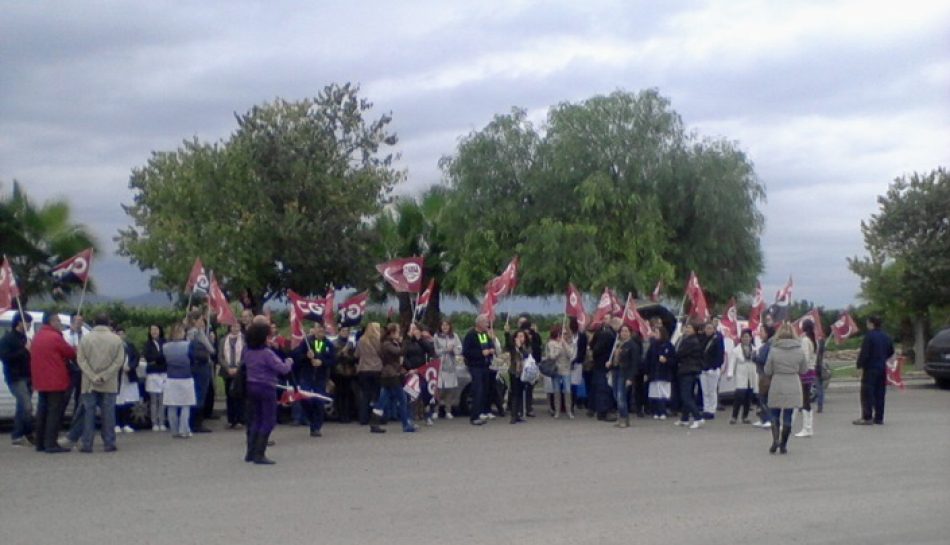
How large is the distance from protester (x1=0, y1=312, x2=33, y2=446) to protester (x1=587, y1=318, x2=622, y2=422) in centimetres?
921

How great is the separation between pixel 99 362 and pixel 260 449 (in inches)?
103

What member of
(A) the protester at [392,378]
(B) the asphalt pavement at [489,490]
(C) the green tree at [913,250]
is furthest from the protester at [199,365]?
(C) the green tree at [913,250]

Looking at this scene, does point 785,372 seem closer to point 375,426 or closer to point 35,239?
point 375,426

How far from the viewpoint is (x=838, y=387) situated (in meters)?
29.8

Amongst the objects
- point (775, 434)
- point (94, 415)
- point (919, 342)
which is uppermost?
point (919, 342)

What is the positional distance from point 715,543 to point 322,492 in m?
4.26

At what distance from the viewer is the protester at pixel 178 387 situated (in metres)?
17.3

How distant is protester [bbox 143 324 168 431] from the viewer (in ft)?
59.5

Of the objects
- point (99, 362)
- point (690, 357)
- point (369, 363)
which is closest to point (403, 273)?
point (369, 363)

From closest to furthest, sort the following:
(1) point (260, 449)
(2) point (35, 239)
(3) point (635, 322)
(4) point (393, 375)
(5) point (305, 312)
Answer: (1) point (260, 449)
(4) point (393, 375)
(5) point (305, 312)
(3) point (635, 322)
(2) point (35, 239)

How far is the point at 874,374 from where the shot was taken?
19.5 m

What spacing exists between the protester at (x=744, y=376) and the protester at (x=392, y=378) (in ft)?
17.8

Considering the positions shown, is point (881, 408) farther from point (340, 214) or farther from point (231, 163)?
point (231, 163)

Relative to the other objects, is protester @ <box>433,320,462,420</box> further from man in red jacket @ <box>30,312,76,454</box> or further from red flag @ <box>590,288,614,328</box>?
man in red jacket @ <box>30,312,76,454</box>
